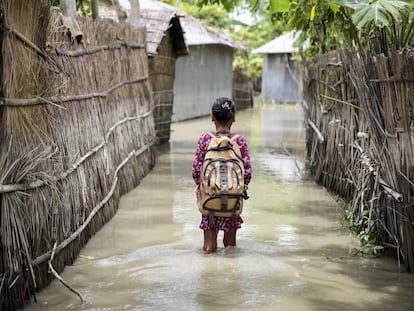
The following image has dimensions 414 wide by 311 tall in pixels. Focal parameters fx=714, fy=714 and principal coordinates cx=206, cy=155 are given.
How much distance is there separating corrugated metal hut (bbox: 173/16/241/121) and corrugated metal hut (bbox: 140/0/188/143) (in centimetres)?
404

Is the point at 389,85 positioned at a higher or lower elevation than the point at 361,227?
higher

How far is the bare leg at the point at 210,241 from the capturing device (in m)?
5.91

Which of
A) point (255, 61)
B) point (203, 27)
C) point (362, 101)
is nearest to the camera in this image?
point (362, 101)

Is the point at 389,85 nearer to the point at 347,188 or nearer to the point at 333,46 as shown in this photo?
the point at 347,188

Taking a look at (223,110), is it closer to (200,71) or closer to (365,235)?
(365,235)

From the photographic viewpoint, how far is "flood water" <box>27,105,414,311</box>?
A: 4.92m

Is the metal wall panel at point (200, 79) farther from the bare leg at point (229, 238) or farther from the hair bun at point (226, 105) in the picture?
the hair bun at point (226, 105)

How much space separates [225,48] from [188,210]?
64.5 feet

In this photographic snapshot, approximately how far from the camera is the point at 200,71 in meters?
24.1

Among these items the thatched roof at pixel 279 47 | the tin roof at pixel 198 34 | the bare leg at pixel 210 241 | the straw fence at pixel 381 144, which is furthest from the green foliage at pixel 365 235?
the thatched roof at pixel 279 47

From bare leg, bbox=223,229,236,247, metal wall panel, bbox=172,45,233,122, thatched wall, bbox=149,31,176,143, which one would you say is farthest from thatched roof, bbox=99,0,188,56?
bare leg, bbox=223,229,236,247

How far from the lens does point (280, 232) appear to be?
7.26m

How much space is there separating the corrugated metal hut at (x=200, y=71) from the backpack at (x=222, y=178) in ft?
46.8

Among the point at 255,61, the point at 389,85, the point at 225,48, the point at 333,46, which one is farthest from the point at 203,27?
the point at 389,85
